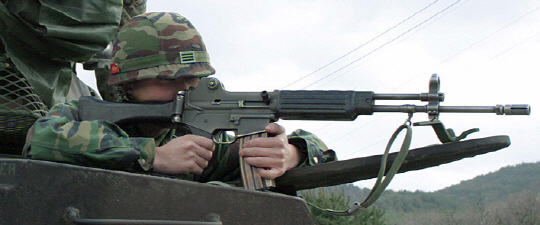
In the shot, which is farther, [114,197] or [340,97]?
[340,97]

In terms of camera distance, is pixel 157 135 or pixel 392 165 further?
pixel 157 135

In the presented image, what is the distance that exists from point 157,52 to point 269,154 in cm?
79

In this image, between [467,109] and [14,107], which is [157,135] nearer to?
[14,107]

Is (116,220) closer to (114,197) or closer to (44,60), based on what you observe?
(114,197)

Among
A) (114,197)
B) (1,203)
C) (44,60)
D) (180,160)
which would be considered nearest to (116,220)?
(114,197)

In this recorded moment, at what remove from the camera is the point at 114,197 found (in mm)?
1971

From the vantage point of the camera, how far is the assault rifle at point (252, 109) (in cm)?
283

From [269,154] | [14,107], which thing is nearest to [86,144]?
[269,154]

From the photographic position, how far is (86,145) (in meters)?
2.63

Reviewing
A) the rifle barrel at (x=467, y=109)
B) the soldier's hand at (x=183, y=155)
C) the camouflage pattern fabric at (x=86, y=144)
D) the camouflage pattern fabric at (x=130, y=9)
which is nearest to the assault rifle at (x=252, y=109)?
the rifle barrel at (x=467, y=109)

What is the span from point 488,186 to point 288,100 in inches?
1008

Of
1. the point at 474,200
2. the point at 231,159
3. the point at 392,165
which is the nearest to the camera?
the point at 392,165

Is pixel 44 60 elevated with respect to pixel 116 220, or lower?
elevated

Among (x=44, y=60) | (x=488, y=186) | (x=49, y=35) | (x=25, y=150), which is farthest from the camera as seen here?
(x=488, y=186)
